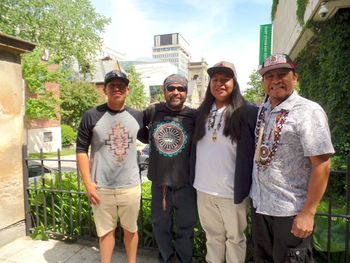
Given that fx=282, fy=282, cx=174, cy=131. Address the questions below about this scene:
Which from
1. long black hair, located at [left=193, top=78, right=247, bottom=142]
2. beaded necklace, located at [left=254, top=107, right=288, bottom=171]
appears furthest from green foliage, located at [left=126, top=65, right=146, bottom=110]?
beaded necklace, located at [left=254, top=107, right=288, bottom=171]

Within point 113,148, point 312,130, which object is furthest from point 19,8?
point 312,130

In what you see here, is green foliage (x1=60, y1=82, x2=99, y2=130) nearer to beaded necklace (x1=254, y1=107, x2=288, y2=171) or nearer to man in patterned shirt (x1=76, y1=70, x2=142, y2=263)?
man in patterned shirt (x1=76, y1=70, x2=142, y2=263)

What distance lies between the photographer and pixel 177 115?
2.77 meters

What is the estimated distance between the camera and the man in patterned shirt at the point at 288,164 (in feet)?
6.13

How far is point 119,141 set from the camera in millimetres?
2760

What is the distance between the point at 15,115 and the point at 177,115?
2367mm

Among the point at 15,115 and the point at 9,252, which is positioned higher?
the point at 15,115

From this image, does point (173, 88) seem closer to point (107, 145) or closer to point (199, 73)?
point (107, 145)

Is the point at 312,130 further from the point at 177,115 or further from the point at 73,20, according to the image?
the point at 73,20

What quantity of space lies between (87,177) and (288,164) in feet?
5.97

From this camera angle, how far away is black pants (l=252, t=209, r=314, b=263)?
1.99 m

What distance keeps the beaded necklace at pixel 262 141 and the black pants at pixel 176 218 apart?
2.79ft

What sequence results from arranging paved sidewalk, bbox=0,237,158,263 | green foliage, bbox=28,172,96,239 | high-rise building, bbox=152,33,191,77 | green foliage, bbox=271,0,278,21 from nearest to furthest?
paved sidewalk, bbox=0,237,158,263 → green foliage, bbox=28,172,96,239 → green foliage, bbox=271,0,278,21 → high-rise building, bbox=152,33,191,77

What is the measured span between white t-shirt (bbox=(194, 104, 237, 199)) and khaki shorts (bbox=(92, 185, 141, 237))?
74 centimetres
